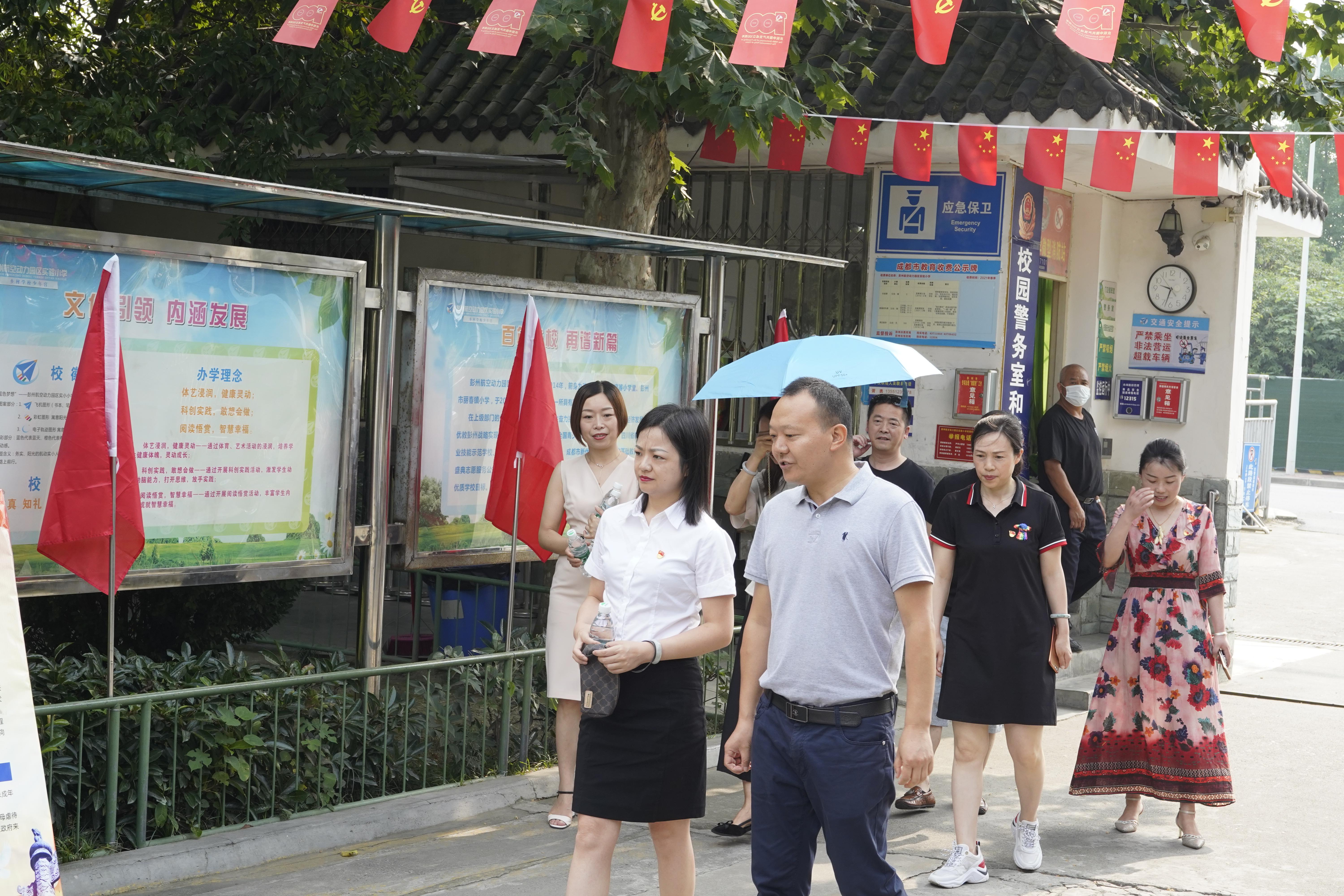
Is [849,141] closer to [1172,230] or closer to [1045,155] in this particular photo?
[1045,155]

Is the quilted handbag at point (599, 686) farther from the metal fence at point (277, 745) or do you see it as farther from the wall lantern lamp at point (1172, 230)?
the wall lantern lamp at point (1172, 230)

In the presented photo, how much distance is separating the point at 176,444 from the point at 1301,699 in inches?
288

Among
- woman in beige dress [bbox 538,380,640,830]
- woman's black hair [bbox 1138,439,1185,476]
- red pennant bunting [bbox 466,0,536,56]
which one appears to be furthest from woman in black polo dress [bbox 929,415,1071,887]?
red pennant bunting [bbox 466,0,536,56]

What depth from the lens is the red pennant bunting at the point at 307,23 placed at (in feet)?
21.0

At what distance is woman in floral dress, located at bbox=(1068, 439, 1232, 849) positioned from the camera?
19.6ft

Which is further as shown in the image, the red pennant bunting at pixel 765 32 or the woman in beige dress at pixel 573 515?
the red pennant bunting at pixel 765 32

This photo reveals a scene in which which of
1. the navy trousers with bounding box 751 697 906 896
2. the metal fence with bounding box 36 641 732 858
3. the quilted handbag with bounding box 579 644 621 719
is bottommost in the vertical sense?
the metal fence with bounding box 36 641 732 858

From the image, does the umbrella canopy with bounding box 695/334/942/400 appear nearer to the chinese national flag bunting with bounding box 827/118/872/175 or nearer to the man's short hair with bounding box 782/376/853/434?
the man's short hair with bounding box 782/376/853/434

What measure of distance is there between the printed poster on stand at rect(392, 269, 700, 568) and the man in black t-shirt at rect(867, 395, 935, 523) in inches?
42.1

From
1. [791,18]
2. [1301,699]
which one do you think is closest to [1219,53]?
[1301,699]

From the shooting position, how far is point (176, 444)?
5.23 metres

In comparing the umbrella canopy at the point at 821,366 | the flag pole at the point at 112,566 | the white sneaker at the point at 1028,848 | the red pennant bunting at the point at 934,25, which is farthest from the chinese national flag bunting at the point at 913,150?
the flag pole at the point at 112,566

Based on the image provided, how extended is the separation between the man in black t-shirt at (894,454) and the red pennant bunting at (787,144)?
10.4 ft

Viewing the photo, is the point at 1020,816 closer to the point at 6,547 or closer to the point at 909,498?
the point at 909,498
